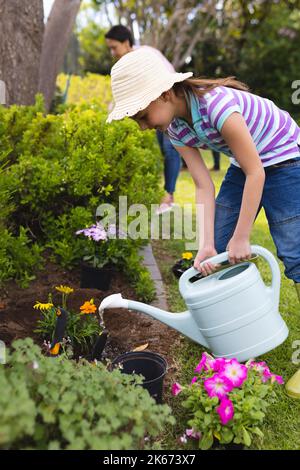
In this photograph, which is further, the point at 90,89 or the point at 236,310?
the point at 90,89

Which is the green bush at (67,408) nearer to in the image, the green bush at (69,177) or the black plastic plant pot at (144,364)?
the black plastic plant pot at (144,364)

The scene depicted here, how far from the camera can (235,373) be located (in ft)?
5.86

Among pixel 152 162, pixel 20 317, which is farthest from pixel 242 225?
pixel 152 162

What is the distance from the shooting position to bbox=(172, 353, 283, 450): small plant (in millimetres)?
1709

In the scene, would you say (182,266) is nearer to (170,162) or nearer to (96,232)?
(96,232)

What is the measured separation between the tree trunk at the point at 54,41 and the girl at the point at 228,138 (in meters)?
3.36

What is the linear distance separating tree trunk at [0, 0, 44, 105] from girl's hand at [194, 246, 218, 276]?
2546 mm

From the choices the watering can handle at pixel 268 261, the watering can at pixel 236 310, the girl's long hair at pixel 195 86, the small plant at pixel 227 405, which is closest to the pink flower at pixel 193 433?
the small plant at pixel 227 405

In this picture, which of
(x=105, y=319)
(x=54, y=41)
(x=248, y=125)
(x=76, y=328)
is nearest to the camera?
(x=248, y=125)

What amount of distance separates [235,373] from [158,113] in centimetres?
99

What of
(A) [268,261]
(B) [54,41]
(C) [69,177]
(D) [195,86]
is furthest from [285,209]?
(B) [54,41]

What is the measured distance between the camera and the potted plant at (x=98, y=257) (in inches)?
118

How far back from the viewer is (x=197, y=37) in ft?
44.0

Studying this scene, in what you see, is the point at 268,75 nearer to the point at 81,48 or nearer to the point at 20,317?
the point at 81,48
